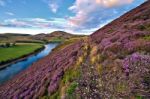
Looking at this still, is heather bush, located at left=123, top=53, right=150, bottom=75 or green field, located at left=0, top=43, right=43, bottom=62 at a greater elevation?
heather bush, located at left=123, top=53, right=150, bottom=75

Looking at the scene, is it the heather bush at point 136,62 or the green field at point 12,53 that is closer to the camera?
the heather bush at point 136,62

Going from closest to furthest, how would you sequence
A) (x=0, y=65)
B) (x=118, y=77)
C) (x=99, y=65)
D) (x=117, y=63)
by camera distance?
(x=118, y=77) < (x=117, y=63) < (x=99, y=65) < (x=0, y=65)

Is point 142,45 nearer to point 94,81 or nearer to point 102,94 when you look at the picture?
point 94,81

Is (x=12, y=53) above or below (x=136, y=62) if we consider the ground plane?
below

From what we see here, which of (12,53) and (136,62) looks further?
(12,53)

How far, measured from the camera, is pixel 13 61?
85.8m

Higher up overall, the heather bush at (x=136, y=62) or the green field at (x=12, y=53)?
the heather bush at (x=136, y=62)

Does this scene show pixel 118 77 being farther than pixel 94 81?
No

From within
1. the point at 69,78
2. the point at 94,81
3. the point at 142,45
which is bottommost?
the point at 69,78

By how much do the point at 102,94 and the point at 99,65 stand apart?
3841 mm

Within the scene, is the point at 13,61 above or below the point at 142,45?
below

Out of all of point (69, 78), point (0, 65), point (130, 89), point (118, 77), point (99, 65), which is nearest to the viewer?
point (130, 89)

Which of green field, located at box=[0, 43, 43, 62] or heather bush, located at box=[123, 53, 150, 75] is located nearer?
heather bush, located at box=[123, 53, 150, 75]

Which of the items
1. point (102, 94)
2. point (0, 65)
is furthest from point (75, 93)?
point (0, 65)
